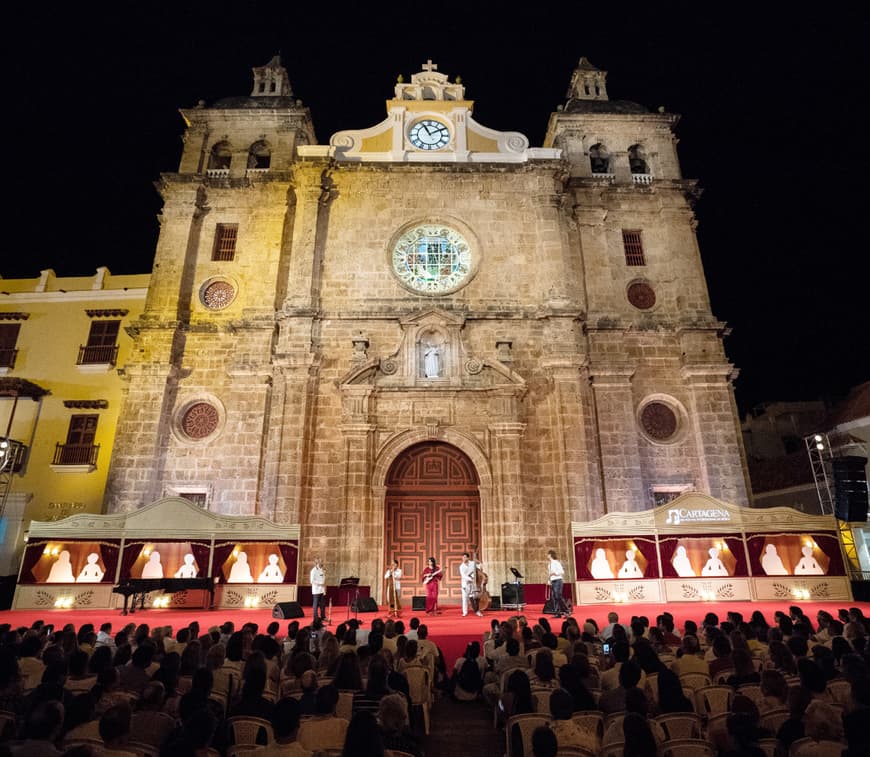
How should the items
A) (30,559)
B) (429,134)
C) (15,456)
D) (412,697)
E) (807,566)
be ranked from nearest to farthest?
(412,697)
(30,559)
(807,566)
(15,456)
(429,134)

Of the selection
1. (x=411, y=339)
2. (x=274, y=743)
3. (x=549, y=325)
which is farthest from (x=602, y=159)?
(x=274, y=743)

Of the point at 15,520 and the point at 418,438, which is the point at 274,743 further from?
the point at 15,520

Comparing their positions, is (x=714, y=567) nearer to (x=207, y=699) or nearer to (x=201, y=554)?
(x=201, y=554)

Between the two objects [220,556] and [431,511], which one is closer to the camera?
[220,556]

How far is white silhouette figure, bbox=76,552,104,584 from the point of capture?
14641 millimetres

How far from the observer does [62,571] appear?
14750 mm

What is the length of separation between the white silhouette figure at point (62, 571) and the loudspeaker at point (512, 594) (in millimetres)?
11846

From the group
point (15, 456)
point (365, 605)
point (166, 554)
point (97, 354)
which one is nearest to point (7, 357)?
point (97, 354)

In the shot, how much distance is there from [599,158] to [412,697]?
72.4 ft

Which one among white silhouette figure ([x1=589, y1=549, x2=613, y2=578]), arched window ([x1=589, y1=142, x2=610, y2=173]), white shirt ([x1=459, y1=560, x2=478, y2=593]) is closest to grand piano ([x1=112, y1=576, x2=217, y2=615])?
white shirt ([x1=459, y1=560, x2=478, y2=593])

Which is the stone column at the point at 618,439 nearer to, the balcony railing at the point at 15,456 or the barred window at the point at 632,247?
the barred window at the point at 632,247

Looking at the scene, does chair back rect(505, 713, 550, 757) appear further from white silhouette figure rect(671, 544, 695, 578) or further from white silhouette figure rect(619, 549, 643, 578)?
white silhouette figure rect(671, 544, 695, 578)

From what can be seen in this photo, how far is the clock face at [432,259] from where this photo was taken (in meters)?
19.2

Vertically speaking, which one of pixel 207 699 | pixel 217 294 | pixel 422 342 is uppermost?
pixel 217 294
